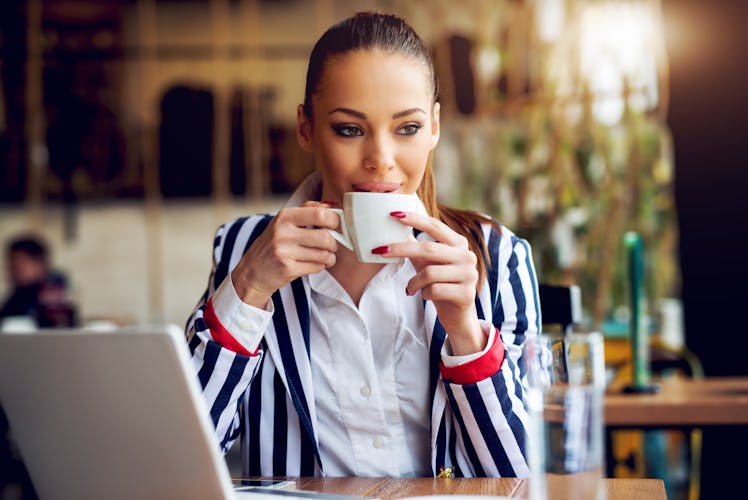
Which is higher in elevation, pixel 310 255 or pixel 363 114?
pixel 363 114

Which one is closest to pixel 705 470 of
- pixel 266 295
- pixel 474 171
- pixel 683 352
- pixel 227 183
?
pixel 683 352

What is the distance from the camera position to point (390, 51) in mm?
1320

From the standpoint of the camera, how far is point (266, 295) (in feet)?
3.97

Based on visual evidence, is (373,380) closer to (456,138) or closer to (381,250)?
(381,250)

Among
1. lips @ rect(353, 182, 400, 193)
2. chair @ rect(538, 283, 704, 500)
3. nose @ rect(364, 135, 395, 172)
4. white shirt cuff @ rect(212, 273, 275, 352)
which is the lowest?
chair @ rect(538, 283, 704, 500)

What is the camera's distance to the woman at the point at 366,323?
1194 millimetres

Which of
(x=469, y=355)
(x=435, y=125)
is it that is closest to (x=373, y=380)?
(x=469, y=355)

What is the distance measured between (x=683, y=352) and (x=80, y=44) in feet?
15.4

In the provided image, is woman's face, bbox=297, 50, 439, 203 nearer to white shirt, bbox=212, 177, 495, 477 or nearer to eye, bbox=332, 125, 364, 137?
eye, bbox=332, 125, 364, 137

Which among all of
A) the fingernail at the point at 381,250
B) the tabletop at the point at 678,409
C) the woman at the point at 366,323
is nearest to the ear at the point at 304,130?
the woman at the point at 366,323

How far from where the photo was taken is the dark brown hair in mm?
1332

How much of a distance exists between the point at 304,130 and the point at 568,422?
789 mm

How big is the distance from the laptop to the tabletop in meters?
1.19

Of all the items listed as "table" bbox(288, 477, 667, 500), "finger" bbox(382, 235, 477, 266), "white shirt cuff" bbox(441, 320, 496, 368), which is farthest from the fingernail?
"table" bbox(288, 477, 667, 500)
